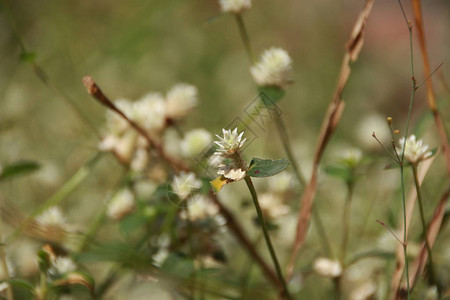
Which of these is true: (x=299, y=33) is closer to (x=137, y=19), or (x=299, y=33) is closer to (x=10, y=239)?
(x=137, y=19)

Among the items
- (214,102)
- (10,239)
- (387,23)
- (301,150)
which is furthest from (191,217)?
(387,23)

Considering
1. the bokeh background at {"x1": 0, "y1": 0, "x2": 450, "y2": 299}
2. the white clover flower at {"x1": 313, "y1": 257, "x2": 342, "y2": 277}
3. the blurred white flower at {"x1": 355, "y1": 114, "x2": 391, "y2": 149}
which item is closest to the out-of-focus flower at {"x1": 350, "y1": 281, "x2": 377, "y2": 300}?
the white clover flower at {"x1": 313, "y1": 257, "x2": 342, "y2": 277}

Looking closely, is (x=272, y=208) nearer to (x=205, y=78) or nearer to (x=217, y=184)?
(x=217, y=184)

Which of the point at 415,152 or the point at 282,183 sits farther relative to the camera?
the point at 282,183

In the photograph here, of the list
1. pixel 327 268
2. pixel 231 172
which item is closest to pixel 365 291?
pixel 327 268

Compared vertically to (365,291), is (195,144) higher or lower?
higher

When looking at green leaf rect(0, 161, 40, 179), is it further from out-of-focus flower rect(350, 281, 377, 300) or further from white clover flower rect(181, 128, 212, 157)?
out-of-focus flower rect(350, 281, 377, 300)

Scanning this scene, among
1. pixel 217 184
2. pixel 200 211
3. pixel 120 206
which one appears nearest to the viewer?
pixel 217 184

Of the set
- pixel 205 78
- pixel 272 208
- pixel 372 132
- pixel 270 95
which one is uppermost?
pixel 205 78
